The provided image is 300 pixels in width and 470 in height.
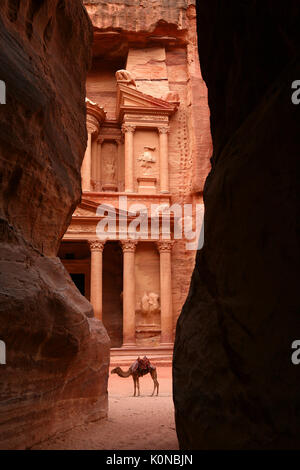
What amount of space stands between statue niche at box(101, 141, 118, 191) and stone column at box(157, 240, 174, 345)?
18.7 feet

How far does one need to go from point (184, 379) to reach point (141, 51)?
24766mm

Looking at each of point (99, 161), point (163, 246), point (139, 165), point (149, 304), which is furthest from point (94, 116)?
point (149, 304)

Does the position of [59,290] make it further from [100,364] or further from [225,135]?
[225,135]

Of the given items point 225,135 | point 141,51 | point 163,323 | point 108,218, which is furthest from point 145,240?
point 225,135

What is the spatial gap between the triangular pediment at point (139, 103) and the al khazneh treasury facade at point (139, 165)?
5 centimetres

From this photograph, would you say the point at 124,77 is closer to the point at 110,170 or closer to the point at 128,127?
the point at 128,127

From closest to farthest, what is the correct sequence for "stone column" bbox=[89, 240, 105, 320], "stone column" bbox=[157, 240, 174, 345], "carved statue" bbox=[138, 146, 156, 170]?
"stone column" bbox=[89, 240, 105, 320]
"stone column" bbox=[157, 240, 174, 345]
"carved statue" bbox=[138, 146, 156, 170]

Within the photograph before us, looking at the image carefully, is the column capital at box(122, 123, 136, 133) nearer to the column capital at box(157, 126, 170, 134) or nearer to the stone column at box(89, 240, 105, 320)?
the column capital at box(157, 126, 170, 134)

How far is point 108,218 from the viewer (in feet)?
66.4

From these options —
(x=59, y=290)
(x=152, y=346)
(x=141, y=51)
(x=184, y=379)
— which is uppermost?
(x=141, y=51)

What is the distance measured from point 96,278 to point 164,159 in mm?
7288

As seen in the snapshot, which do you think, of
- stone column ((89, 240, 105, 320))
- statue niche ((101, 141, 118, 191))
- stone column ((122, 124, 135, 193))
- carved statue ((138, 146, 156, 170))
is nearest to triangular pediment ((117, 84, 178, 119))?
stone column ((122, 124, 135, 193))

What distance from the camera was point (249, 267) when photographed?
256 cm

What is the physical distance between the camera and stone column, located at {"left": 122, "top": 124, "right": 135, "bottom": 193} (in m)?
22.5
